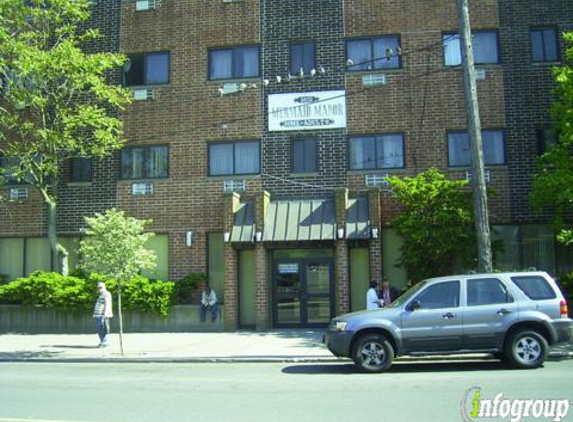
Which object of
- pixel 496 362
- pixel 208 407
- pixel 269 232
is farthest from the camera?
pixel 269 232

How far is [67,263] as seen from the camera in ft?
65.8

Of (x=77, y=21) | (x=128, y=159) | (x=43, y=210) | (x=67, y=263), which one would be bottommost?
(x=67, y=263)

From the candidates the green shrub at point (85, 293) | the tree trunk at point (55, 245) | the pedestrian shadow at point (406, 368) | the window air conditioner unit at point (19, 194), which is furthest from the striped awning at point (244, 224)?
the window air conditioner unit at point (19, 194)

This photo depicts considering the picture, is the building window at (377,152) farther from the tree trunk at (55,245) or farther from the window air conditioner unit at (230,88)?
the tree trunk at (55,245)

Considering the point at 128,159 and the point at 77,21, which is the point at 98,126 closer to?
the point at 128,159

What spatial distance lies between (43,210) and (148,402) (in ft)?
45.2

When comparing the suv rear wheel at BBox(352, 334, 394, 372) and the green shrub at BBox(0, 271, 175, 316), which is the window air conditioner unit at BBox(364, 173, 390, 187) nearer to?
the green shrub at BBox(0, 271, 175, 316)

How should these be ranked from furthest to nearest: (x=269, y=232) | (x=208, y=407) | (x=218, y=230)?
(x=218, y=230) → (x=269, y=232) → (x=208, y=407)

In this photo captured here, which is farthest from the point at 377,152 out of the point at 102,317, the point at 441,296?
the point at 102,317

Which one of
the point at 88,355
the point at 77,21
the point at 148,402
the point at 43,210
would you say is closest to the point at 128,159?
the point at 43,210

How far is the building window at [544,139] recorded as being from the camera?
744 inches

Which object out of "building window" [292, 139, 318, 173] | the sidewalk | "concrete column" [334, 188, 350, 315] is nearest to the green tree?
"concrete column" [334, 188, 350, 315]

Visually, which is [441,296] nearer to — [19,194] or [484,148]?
[484,148]

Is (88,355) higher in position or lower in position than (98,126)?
lower
